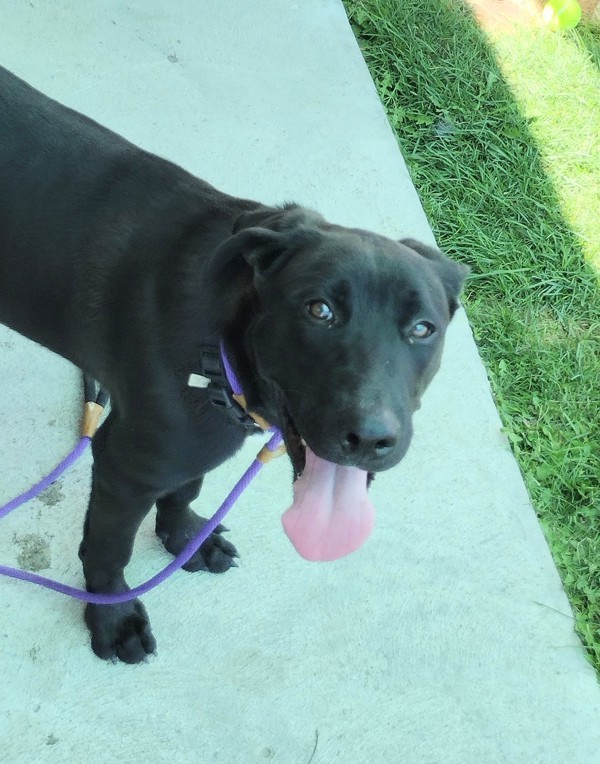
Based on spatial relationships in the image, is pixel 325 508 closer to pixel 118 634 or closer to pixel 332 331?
pixel 332 331

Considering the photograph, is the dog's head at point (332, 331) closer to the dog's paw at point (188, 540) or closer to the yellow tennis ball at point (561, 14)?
the dog's paw at point (188, 540)

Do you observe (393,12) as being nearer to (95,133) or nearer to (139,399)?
(95,133)

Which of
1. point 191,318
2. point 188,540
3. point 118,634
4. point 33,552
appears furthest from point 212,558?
point 191,318

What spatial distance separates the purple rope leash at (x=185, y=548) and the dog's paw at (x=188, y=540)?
205 mm

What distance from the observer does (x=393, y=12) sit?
4785mm

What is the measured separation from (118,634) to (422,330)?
51.7 inches

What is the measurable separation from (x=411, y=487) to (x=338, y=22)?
2.79m

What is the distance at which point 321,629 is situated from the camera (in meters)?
2.70

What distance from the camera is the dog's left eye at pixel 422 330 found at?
195cm

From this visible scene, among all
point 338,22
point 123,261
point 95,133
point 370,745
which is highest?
point 95,133

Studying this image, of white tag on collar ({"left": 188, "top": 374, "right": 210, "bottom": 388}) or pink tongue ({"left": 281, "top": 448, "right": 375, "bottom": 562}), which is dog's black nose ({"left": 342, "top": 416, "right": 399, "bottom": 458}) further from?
white tag on collar ({"left": 188, "top": 374, "right": 210, "bottom": 388})

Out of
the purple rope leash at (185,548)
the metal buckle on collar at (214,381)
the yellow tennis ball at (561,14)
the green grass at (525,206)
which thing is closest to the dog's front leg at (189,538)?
the purple rope leash at (185,548)

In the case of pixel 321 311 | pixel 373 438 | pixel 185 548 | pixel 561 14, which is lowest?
pixel 185 548

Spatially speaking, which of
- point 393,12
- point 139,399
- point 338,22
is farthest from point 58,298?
point 393,12
